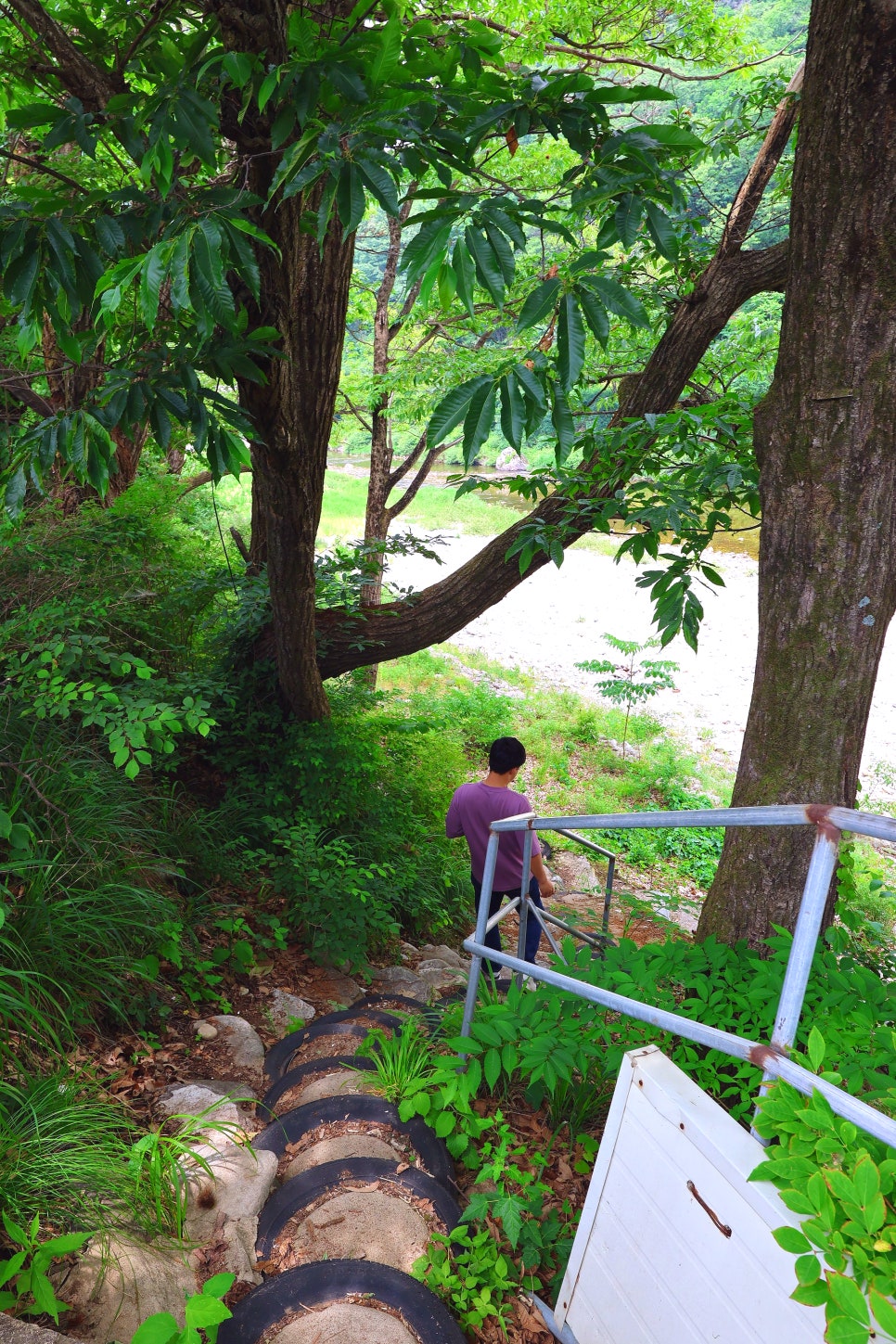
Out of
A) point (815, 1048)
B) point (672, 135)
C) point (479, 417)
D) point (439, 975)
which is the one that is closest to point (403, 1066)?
point (815, 1048)

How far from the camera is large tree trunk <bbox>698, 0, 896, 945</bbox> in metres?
2.25

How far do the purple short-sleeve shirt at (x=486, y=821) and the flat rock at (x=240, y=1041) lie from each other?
119 centimetres

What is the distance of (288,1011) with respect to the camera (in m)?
3.42

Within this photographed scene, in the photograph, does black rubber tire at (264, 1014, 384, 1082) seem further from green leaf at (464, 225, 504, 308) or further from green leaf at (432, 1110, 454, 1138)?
green leaf at (464, 225, 504, 308)

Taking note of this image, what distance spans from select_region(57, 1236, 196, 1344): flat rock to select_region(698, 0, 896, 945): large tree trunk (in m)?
1.82

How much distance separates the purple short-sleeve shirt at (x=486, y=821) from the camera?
367cm

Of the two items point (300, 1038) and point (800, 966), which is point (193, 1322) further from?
point (300, 1038)

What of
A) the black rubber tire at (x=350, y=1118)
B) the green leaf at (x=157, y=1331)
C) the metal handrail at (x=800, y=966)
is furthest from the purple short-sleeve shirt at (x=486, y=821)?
the green leaf at (x=157, y=1331)

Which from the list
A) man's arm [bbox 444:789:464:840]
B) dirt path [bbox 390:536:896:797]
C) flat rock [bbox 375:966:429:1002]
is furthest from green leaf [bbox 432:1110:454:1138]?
dirt path [bbox 390:536:896:797]

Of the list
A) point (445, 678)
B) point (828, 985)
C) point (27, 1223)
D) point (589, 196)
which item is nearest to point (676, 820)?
point (828, 985)

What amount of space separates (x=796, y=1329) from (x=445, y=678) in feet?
35.9

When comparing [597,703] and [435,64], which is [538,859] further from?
[597,703]

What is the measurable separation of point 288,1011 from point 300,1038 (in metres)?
0.52

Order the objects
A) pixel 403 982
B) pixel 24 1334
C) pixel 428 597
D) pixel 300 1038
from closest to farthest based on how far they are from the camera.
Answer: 1. pixel 24 1334
2. pixel 300 1038
3. pixel 403 982
4. pixel 428 597
